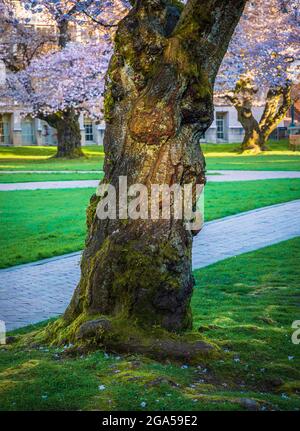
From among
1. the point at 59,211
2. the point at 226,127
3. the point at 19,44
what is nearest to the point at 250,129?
the point at 19,44

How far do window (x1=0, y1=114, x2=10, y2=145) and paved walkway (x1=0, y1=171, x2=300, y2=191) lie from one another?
32.3 metres

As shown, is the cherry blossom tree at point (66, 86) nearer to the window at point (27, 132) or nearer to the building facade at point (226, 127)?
the window at point (27, 132)

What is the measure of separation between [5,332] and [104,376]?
7.83 ft

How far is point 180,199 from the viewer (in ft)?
18.1

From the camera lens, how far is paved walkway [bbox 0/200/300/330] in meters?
7.93

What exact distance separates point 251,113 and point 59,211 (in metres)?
29.5

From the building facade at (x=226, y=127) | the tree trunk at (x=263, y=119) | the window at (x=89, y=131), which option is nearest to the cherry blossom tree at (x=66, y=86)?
the tree trunk at (x=263, y=119)

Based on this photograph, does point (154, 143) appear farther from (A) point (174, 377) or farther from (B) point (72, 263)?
(B) point (72, 263)

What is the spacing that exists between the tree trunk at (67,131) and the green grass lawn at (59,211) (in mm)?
19427

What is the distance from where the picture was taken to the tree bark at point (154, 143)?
5414 millimetres

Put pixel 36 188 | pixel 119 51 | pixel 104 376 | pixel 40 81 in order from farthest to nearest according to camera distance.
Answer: pixel 40 81 < pixel 36 188 < pixel 119 51 < pixel 104 376
